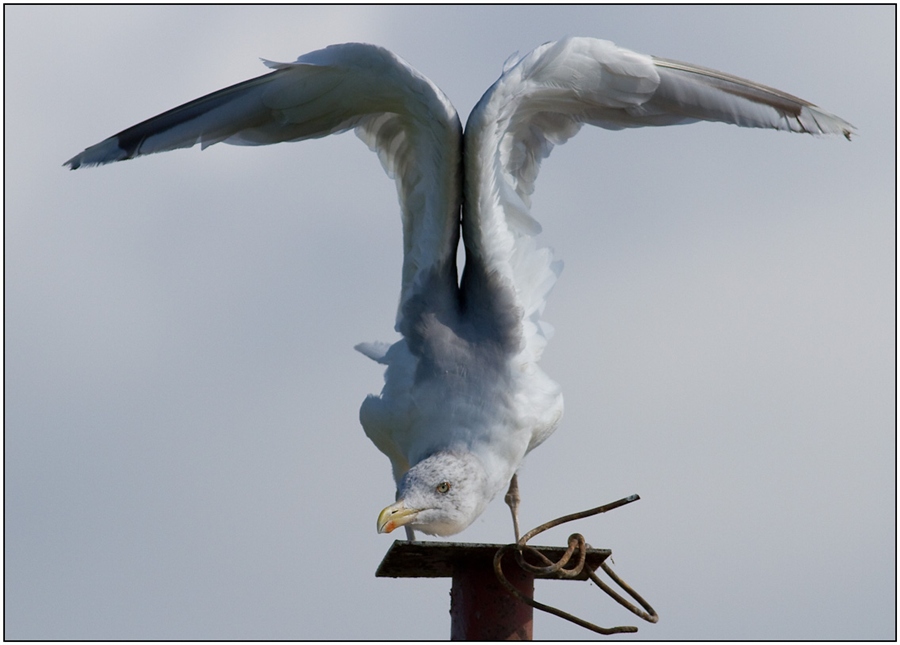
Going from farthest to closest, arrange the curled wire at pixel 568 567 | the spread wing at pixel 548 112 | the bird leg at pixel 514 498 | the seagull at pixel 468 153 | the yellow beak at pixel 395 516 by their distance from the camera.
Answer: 1. the bird leg at pixel 514 498
2. the spread wing at pixel 548 112
3. the seagull at pixel 468 153
4. the yellow beak at pixel 395 516
5. the curled wire at pixel 568 567

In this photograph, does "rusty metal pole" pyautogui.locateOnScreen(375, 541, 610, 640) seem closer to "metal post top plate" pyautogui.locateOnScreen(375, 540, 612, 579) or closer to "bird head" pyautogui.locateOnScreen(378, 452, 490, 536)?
"metal post top plate" pyautogui.locateOnScreen(375, 540, 612, 579)

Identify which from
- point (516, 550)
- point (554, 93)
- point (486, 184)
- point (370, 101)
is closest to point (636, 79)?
point (554, 93)

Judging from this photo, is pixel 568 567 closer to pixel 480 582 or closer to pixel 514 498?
pixel 480 582

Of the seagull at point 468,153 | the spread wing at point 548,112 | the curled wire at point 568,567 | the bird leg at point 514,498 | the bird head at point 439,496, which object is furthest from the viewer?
the bird leg at point 514,498

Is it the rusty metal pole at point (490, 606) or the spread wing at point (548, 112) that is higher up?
the spread wing at point (548, 112)

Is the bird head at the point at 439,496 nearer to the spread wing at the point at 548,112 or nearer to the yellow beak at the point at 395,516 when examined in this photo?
the yellow beak at the point at 395,516

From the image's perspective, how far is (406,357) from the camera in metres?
9.27

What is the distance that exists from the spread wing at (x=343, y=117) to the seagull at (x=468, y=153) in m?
0.01

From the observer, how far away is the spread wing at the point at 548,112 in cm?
923

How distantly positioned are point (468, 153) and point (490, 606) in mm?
3506

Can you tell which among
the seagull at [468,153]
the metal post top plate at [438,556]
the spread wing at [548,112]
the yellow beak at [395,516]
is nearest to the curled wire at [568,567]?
the metal post top plate at [438,556]

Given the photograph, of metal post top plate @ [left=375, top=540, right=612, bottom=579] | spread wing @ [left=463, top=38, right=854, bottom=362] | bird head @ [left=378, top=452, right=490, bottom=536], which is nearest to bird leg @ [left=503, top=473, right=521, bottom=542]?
spread wing @ [left=463, top=38, right=854, bottom=362]

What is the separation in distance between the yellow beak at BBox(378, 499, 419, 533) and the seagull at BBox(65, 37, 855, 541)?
0.83 metres

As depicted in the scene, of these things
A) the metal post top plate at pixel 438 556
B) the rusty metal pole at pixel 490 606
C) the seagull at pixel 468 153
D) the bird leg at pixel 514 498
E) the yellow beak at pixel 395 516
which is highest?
the seagull at pixel 468 153
